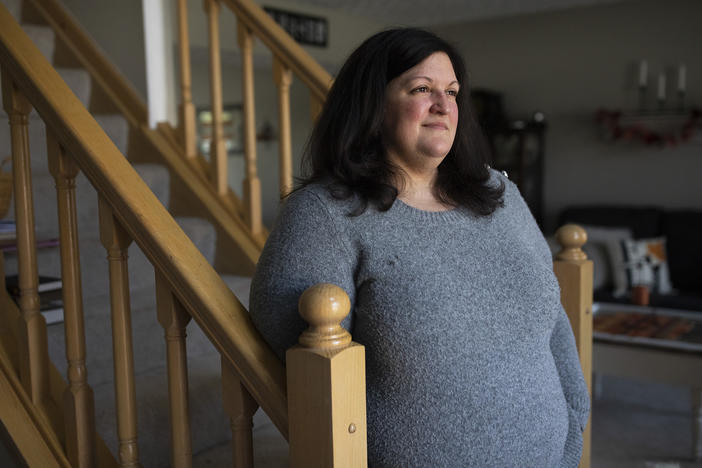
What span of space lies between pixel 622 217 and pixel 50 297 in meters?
4.33

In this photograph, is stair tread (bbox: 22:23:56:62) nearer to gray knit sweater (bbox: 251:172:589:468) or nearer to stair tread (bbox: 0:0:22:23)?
stair tread (bbox: 0:0:22:23)

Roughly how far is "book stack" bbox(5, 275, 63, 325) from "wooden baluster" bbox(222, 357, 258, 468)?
2.81ft

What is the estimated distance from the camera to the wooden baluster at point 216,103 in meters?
2.26

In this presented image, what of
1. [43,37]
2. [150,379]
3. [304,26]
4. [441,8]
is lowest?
[150,379]

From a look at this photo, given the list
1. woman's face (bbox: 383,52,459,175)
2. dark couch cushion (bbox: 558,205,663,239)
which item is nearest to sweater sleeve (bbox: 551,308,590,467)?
woman's face (bbox: 383,52,459,175)

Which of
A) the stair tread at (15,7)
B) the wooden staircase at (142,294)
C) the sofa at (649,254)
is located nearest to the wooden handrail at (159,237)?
the wooden staircase at (142,294)

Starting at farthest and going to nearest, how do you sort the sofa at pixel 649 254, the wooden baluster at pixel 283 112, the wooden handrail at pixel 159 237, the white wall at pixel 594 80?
the white wall at pixel 594 80, the sofa at pixel 649 254, the wooden baluster at pixel 283 112, the wooden handrail at pixel 159 237

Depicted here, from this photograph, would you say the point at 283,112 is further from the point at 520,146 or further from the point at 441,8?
the point at 441,8

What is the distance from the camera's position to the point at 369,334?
3.55 feet

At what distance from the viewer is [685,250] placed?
4.74 metres

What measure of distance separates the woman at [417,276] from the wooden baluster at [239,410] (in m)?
0.09

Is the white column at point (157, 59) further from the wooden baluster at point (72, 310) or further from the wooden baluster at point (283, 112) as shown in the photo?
the wooden baluster at point (72, 310)

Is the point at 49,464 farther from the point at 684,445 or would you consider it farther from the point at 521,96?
the point at 521,96

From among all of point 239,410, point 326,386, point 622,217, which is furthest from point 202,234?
point 622,217
